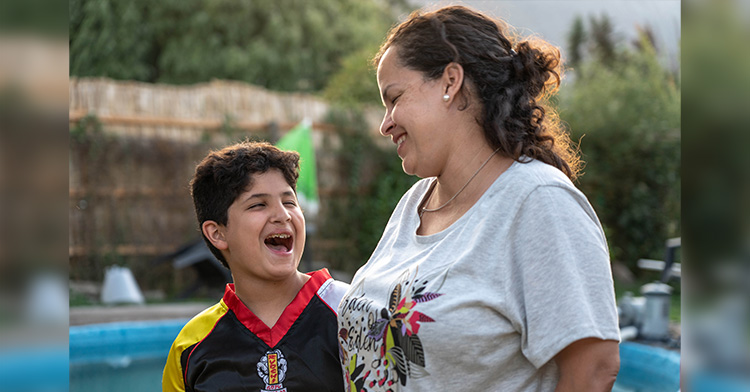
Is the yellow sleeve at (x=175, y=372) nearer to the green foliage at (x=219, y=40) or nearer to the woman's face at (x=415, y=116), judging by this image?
the woman's face at (x=415, y=116)

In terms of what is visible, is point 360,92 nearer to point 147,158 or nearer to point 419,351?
point 147,158

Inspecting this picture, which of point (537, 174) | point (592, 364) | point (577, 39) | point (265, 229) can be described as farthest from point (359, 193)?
point (592, 364)

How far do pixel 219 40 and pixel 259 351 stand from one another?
16.0 metres

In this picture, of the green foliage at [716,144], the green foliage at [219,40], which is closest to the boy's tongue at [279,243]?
the green foliage at [716,144]

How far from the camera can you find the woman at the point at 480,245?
4.11ft

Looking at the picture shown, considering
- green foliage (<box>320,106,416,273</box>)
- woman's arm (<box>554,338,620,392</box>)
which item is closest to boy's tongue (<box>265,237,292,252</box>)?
woman's arm (<box>554,338,620,392</box>)

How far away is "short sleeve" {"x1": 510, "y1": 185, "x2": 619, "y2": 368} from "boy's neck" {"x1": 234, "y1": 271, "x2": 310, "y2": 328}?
990 millimetres

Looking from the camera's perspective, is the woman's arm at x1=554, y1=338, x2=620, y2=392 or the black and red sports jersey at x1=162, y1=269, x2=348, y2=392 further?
the black and red sports jersey at x1=162, y1=269, x2=348, y2=392

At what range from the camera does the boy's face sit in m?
2.10

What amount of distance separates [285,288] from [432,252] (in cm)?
80

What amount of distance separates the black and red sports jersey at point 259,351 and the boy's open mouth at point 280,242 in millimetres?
149

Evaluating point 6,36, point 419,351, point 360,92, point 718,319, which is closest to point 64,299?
point 6,36

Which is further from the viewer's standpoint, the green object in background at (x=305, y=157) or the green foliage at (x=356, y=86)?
the green foliage at (x=356, y=86)

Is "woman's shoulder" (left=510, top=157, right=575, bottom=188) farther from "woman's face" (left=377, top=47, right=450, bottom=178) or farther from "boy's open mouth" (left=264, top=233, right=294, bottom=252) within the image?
"boy's open mouth" (left=264, top=233, right=294, bottom=252)
